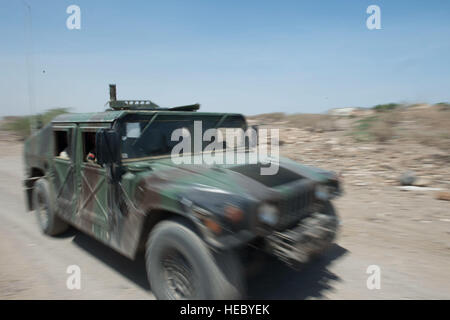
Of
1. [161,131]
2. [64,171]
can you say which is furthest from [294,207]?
[64,171]

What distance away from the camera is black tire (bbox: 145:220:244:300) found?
7.48 feet

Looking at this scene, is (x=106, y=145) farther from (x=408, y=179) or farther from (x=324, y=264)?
(x=408, y=179)

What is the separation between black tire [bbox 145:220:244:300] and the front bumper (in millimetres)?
366

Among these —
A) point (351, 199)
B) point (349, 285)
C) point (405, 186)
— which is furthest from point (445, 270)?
point (405, 186)

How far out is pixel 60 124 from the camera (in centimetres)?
416

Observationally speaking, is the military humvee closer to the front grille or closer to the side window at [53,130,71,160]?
the front grille

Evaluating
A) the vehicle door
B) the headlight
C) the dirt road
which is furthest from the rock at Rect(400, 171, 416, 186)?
the vehicle door

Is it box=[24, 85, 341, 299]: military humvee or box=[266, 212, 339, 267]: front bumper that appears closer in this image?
box=[24, 85, 341, 299]: military humvee

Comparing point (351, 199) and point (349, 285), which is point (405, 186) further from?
point (349, 285)

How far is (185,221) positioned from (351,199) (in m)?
4.39

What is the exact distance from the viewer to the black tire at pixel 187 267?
228 centimetres

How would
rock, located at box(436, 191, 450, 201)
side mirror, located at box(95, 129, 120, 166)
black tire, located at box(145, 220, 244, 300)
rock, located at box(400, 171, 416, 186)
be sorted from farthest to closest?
rock, located at box(400, 171, 416, 186) → rock, located at box(436, 191, 450, 201) → side mirror, located at box(95, 129, 120, 166) → black tire, located at box(145, 220, 244, 300)

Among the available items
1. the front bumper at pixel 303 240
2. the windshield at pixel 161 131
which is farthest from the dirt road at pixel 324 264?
the windshield at pixel 161 131
